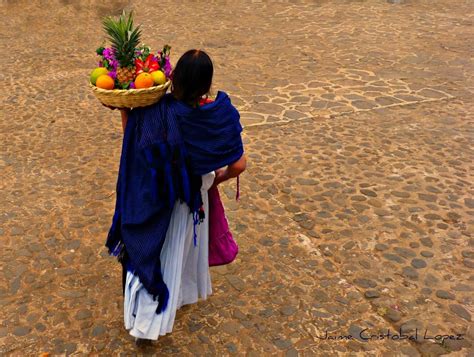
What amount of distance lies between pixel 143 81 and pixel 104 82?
211mm

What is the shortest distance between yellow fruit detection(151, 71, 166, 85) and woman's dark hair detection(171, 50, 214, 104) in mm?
92

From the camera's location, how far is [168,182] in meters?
2.92

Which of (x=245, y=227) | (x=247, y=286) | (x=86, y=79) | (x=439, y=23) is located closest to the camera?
(x=247, y=286)

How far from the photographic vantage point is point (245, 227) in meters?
4.61

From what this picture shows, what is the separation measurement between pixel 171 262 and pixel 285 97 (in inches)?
179

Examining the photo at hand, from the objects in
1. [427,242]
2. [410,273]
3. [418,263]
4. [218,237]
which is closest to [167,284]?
[218,237]

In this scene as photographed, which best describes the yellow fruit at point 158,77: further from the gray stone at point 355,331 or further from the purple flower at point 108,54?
the gray stone at point 355,331

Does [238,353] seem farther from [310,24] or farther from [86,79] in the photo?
[310,24]

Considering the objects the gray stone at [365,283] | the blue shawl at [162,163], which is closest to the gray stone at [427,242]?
the gray stone at [365,283]

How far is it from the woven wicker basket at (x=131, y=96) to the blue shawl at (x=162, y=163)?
0.17ft

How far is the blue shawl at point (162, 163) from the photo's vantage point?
2.88m

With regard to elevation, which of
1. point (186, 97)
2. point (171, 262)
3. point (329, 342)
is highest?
point (186, 97)

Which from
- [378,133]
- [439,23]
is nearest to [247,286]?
[378,133]

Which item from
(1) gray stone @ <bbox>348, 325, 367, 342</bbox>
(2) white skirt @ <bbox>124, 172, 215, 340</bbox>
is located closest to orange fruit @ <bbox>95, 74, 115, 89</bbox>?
(2) white skirt @ <bbox>124, 172, 215, 340</bbox>
